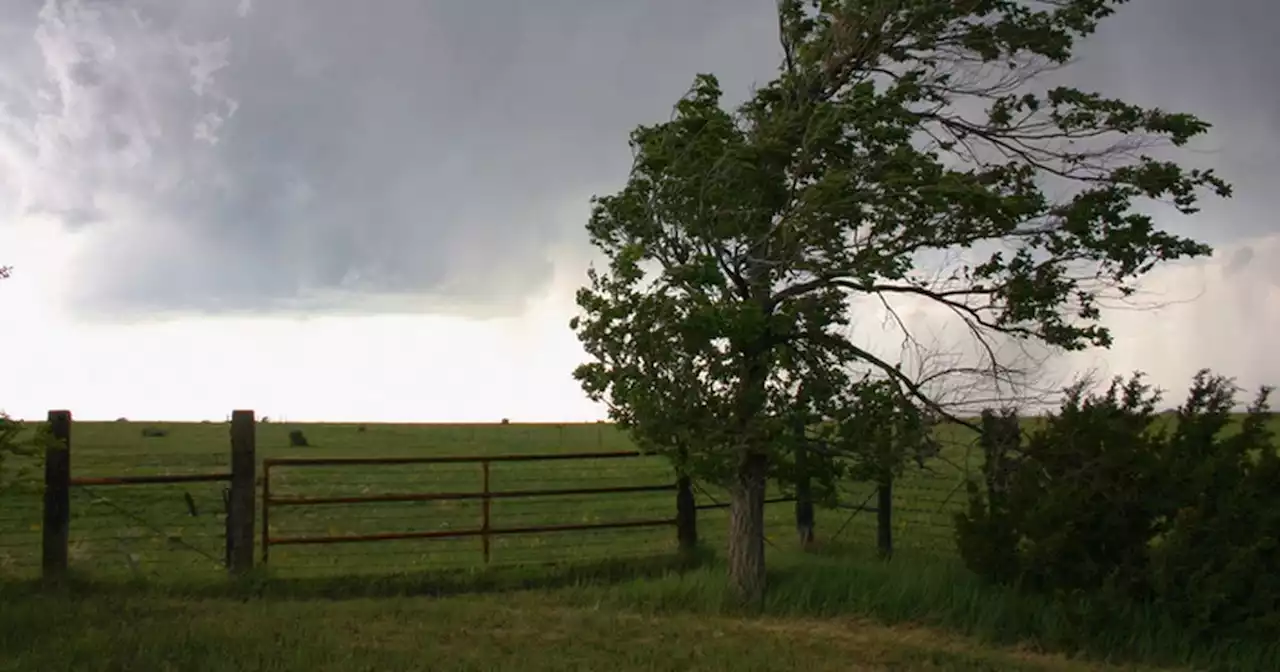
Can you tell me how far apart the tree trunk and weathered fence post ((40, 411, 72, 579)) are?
7470mm

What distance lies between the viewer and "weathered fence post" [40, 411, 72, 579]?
1174 centimetres

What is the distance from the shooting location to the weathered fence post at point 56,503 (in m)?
11.7

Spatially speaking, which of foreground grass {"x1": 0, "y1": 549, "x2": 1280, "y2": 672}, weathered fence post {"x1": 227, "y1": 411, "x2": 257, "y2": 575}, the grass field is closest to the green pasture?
the grass field

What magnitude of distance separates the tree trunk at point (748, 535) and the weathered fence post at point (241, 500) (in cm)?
574

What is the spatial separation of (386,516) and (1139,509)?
43.9 ft

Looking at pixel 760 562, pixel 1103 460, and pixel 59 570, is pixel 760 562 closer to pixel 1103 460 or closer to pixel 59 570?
pixel 1103 460

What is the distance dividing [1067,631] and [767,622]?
9.40 ft

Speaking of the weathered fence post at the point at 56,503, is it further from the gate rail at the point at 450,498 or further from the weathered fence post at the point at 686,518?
the weathered fence post at the point at 686,518

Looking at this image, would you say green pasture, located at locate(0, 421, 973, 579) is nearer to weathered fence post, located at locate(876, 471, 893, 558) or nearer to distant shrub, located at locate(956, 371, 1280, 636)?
weathered fence post, located at locate(876, 471, 893, 558)

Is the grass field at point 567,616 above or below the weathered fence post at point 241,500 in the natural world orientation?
below

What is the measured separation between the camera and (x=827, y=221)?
10352 mm

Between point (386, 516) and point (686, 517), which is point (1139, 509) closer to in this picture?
point (686, 517)

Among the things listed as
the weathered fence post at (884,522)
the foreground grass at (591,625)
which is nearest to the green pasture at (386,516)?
the weathered fence post at (884,522)

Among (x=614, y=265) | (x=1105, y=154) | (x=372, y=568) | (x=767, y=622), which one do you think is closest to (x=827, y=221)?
(x=614, y=265)
